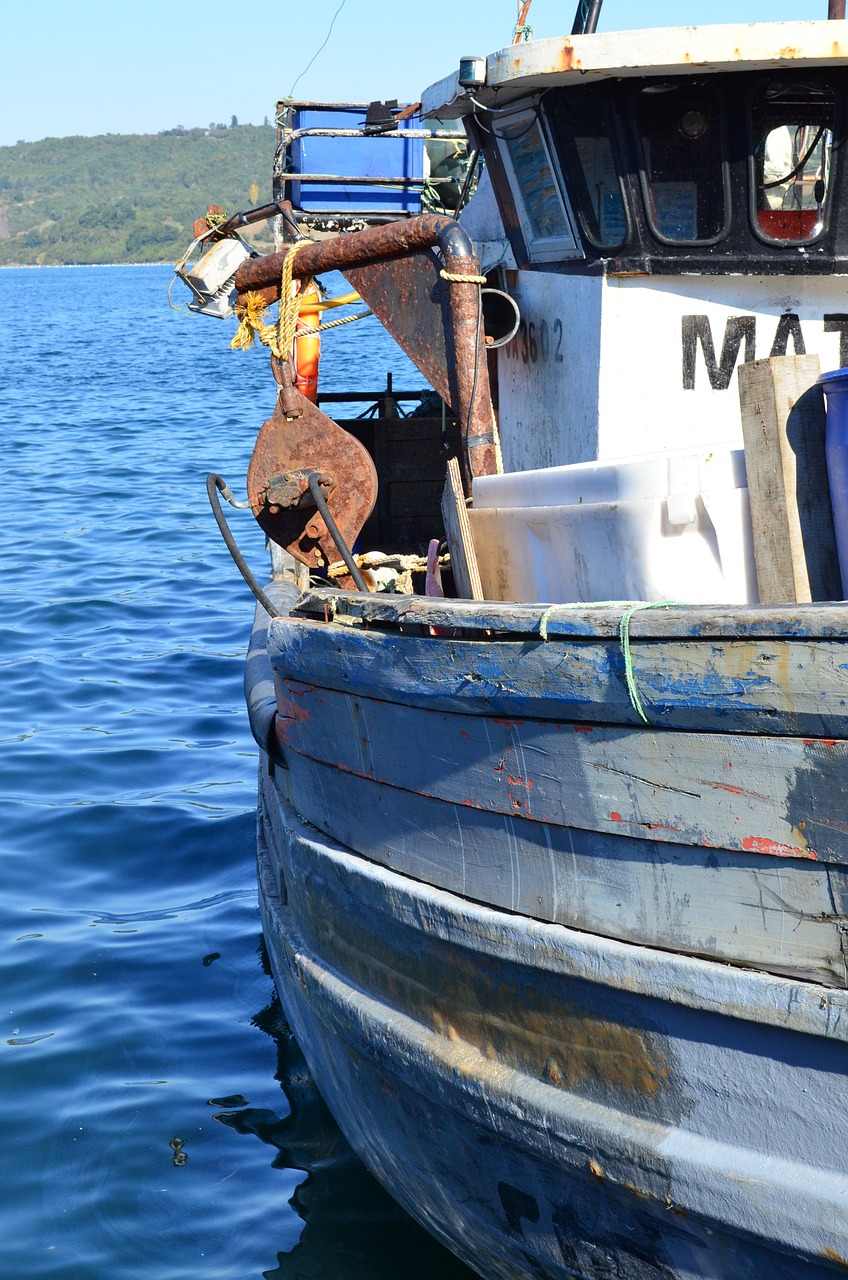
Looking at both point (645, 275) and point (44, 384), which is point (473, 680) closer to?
point (645, 275)

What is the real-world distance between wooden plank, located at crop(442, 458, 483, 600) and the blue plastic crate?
5.17 meters

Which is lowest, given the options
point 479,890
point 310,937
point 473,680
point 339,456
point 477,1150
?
point 477,1150

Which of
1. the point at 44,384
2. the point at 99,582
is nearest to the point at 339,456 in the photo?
the point at 99,582

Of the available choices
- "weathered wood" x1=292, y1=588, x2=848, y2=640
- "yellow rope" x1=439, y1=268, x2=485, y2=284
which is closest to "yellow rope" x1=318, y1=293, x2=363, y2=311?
"yellow rope" x1=439, y1=268, x2=485, y2=284

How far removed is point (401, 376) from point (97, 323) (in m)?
31.3

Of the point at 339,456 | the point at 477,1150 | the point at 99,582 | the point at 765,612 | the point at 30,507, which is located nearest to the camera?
the point at 765,612

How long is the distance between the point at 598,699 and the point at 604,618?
164 millimetres

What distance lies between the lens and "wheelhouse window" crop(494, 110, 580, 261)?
4031 millimetres

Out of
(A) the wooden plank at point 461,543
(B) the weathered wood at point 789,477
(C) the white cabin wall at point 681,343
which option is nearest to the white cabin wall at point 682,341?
(C) the white cabin wall at point 681,343

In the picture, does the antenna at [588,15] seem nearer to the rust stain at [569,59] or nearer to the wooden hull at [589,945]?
the rust stain at [569,59]

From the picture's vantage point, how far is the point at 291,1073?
4852 mm

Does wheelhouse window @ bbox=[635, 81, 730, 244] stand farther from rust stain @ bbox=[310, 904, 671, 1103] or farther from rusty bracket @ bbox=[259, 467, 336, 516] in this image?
rust stain @ bbox=[310, 904, 671, 1103]

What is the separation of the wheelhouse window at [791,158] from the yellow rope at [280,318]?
1516 millimetres

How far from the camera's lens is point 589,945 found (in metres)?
2.69
